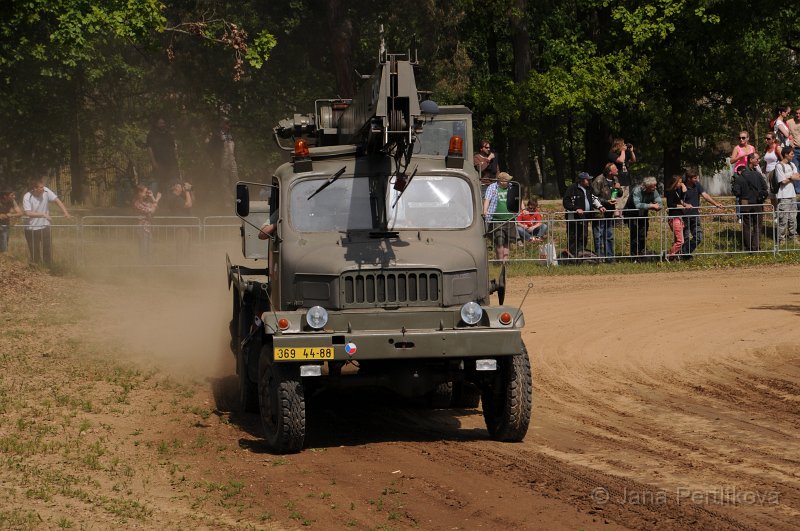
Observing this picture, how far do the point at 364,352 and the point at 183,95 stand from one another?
32675mm

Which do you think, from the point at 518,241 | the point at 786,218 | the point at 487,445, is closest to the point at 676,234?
the point at 786,218

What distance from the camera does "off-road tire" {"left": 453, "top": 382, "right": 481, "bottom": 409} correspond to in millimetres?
13734

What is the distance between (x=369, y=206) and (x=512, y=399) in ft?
8.21

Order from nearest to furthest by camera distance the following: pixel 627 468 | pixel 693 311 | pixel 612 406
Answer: pixel 627 468
pixel 612 406
pixel 693 311

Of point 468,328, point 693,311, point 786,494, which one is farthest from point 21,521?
point 693,311

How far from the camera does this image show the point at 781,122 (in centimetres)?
2998

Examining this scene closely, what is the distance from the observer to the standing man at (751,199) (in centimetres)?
2742

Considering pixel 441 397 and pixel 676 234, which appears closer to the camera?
pixel 441 397

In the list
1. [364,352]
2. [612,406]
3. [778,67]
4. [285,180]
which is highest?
[778,67]

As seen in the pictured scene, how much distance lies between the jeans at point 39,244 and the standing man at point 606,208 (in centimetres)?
1181

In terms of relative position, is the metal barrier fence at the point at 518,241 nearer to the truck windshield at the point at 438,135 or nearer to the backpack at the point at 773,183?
the backpack at the point at 773,183

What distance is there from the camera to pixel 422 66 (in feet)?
109

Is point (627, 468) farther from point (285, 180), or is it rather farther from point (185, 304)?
point (185, 304)

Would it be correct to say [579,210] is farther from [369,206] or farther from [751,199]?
[369,206]
